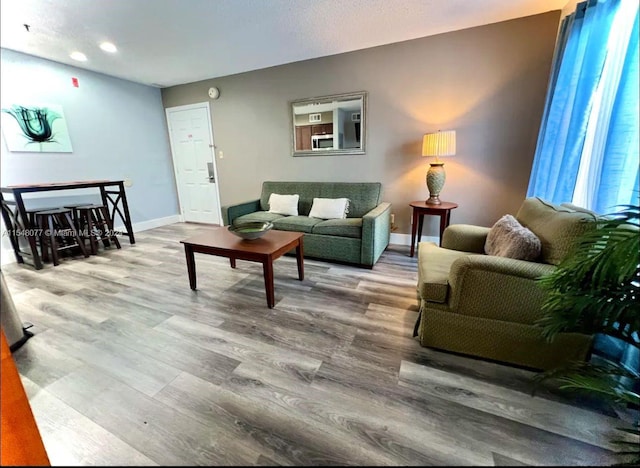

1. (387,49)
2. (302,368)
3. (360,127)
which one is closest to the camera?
(302,368)

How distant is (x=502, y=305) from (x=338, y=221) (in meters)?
1.78

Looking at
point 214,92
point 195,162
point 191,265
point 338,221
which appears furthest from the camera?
point 195,162

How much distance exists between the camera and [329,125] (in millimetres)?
3424

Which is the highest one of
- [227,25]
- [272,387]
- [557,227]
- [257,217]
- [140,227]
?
[227,25]

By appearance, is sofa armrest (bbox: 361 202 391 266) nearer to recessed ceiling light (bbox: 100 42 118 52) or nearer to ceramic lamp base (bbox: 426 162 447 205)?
ceramic lamp base (bbox: 426 162 447 205)

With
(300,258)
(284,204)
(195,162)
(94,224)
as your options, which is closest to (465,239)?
(300,258)

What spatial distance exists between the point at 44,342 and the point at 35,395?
0.58 m

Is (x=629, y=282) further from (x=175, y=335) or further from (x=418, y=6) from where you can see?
(x=418, y=6)

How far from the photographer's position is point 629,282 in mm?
870

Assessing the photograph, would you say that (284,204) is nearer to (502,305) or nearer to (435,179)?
(435,179)

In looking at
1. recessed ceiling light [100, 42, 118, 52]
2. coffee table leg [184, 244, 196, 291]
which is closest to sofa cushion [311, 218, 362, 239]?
coffee table leg [184, 244, 196, 291]

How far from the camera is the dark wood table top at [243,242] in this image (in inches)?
78.4

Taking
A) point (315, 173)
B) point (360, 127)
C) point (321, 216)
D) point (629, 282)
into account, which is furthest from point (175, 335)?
point (360, 127)

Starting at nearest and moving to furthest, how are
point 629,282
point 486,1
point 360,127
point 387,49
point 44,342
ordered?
point 629,282, point 44,342, point 486,1, point 387,49, point 360,127
